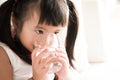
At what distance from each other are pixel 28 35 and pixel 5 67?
0.12 meters

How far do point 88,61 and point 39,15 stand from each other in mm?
676

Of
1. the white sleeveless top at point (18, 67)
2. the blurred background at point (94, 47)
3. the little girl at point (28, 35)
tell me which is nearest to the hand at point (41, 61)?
the little girl at point (28, 35)

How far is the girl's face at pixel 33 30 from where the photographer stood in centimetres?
82

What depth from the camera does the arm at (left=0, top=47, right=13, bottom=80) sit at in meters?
0.85

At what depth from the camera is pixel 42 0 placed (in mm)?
844

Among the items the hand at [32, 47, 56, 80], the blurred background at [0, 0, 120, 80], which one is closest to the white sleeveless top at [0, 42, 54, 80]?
the hand at [32, 47, 56, 80]

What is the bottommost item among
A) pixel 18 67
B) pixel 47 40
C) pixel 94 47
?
pixel 94 47

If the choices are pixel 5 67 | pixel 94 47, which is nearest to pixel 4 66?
pixel 5 67

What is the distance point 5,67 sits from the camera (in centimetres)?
86

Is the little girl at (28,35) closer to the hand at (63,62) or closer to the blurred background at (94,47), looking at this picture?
the hand at (63,62)

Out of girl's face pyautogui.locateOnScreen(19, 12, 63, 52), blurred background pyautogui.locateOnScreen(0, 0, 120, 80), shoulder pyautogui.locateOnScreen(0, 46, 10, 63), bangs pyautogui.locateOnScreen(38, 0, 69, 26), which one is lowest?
blurred background pyautogui.locateOnScreen(0, 0, 120, 80)

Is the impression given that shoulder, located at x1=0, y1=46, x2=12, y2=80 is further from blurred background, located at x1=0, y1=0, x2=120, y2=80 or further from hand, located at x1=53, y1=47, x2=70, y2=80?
blurred background, located at x1=0, y1=0, x2=120, y2=80

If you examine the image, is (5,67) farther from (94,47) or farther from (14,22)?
(94,47)

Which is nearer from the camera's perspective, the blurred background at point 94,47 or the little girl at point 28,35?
the little girl at point 28,35
